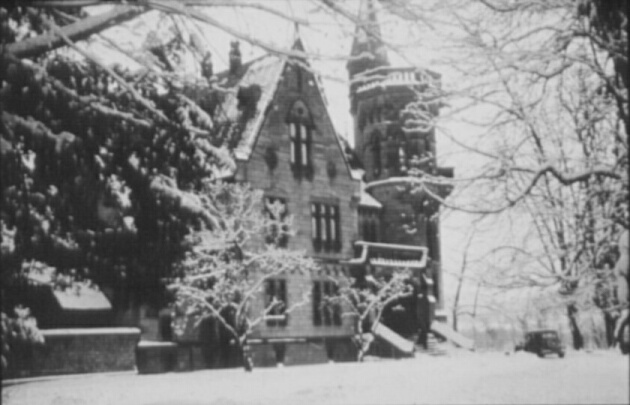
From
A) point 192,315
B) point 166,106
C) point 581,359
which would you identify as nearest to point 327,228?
point 192,315

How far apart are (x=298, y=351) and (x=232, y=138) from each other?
17.0 m

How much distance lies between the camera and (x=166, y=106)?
546 cm

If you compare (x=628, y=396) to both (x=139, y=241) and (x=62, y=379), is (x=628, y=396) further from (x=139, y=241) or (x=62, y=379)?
(x=62, y=379)

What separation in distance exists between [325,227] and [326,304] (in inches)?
117

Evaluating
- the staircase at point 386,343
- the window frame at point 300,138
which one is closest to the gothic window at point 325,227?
the window frame at point 300,138

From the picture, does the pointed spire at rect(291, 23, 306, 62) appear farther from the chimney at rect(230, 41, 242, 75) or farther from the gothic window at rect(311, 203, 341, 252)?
the gothic window at rect(311, 203, 341, 252)

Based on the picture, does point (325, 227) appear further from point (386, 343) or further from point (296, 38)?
point (296, 38)

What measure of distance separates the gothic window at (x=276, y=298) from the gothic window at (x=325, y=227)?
8.09 feet

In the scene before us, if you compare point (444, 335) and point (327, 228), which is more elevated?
point (327, 228)

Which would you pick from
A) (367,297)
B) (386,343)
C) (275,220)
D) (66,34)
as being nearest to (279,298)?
(275,220)

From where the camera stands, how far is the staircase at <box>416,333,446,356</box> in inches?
854

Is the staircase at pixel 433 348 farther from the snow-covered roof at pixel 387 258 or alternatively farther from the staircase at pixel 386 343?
the snow-covered roof at pixel 387 258

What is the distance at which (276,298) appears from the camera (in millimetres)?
21844

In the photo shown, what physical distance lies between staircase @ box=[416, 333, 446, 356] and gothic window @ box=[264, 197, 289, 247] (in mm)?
6071
